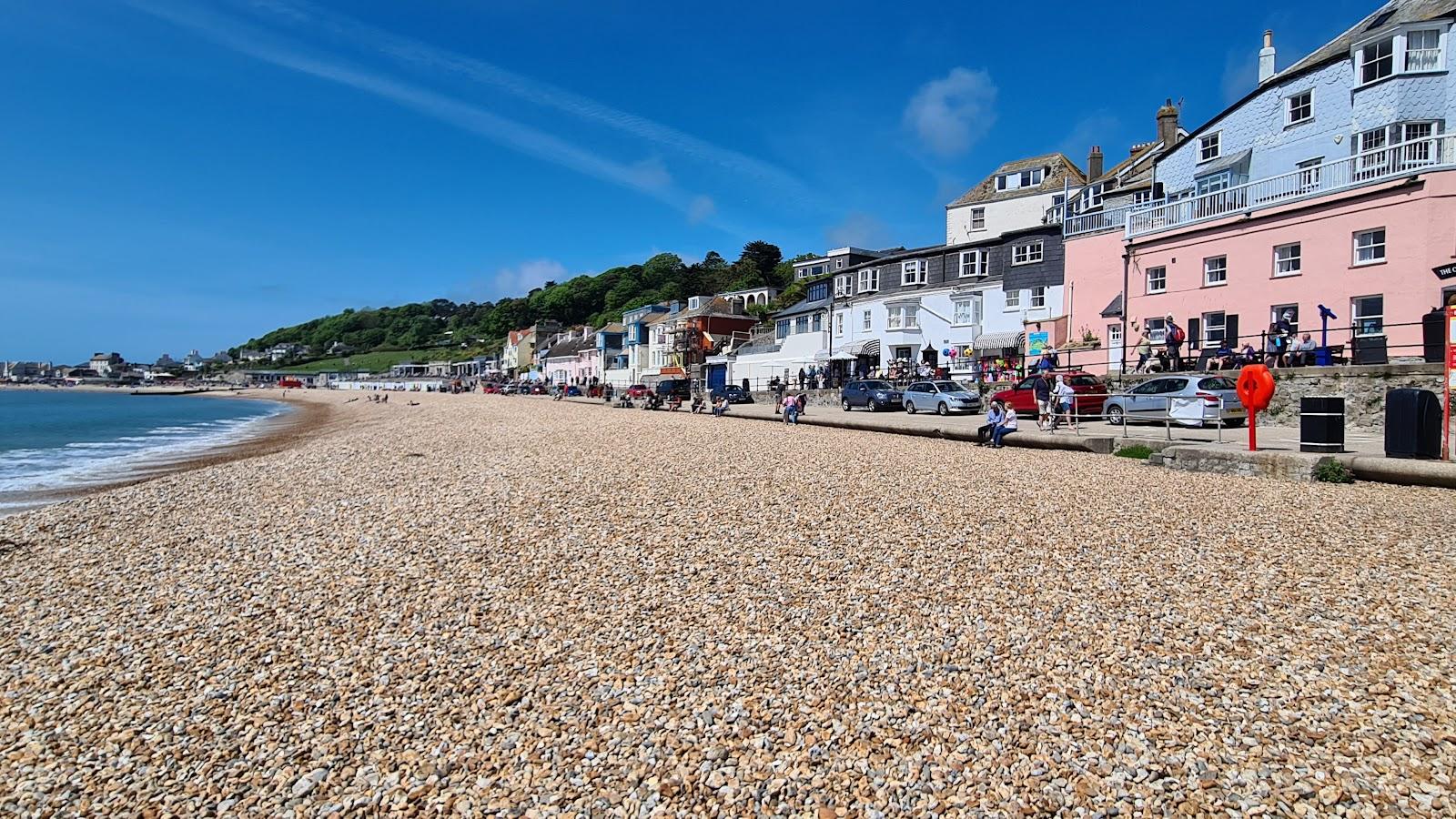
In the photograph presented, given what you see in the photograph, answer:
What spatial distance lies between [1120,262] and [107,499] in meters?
34.7

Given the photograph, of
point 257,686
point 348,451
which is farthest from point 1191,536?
point 348,451

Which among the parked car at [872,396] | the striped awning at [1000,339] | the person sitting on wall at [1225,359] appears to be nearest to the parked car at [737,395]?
the parked car at [872,396]

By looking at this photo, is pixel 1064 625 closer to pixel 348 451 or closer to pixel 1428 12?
pixel 348 451

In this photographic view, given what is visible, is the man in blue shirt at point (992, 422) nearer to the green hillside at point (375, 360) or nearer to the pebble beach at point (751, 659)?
the pebble beach at point (751, 659)

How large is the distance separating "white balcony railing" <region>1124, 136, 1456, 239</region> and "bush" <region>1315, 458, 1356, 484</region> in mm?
16653

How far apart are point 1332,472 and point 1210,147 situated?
2601 cm

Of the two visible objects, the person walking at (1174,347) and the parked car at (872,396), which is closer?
the person walking at (1174,347)

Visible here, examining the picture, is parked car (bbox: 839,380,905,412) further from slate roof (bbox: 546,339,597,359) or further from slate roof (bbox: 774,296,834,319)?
A: slate roof (bbox: 546,339,597,359)

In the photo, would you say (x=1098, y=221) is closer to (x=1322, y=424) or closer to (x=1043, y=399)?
(x=1043, y=399)

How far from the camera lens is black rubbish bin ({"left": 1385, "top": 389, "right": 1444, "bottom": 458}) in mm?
12250

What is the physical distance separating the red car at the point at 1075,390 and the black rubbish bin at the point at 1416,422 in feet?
33.2

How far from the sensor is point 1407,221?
22.3 meters

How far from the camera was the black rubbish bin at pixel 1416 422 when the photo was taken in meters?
12.2

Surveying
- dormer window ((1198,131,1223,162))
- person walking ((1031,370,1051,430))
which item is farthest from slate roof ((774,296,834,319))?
person walking ((1031,370,1051,430))
